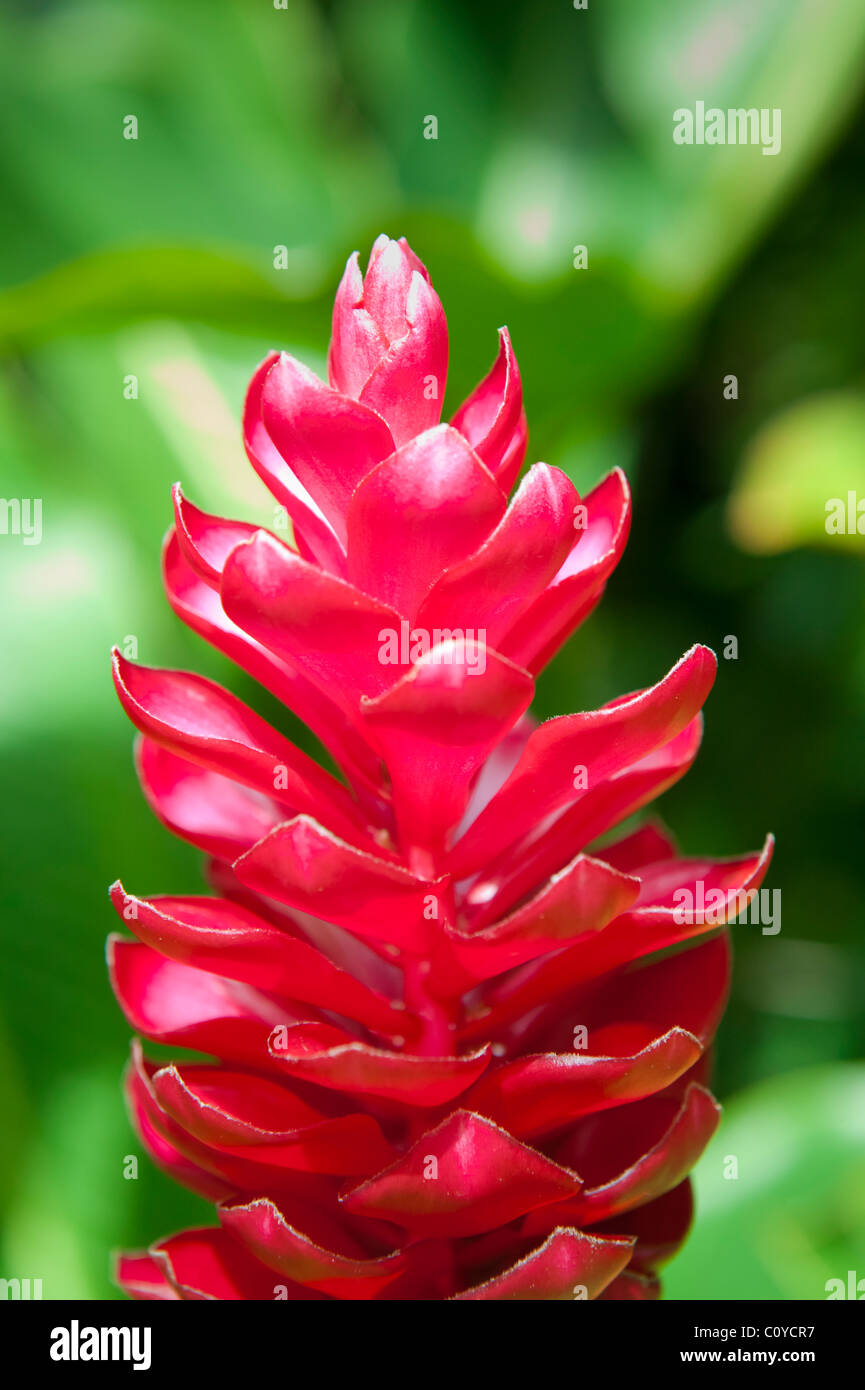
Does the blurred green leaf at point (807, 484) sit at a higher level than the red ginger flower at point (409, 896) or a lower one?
higher

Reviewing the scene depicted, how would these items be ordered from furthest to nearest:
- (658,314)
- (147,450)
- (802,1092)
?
1. (147,450)
2. (658,314)
3. (802,1092)

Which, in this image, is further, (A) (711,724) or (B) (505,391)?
(A) (711,724)

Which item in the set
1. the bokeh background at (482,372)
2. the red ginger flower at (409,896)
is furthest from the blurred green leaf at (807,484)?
the red ginger flower at (409,896)

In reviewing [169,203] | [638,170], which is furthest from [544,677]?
[169,203]

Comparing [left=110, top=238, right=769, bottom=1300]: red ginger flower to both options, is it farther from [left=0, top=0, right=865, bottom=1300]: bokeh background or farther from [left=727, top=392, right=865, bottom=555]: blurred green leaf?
[left=727, top=392, right=865, bottom=555]: blurred green leaf

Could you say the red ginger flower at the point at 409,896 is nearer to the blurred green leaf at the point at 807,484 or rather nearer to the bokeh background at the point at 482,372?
the bokeh background at the point at 482,372

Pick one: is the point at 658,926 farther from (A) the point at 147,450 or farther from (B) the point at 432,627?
(A) the point at 147,450

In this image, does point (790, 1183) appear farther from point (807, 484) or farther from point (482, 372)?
point (482, 372)
